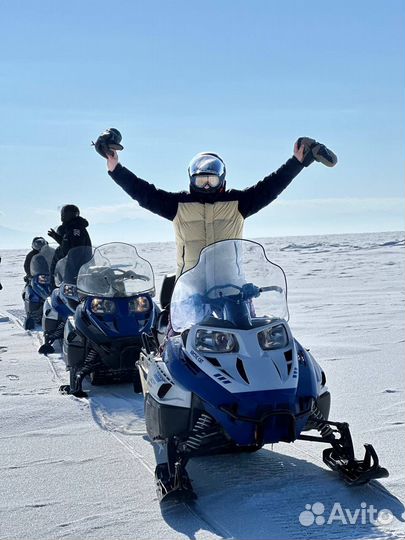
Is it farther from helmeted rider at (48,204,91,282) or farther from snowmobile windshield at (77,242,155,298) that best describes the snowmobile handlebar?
helmeted rider at (48,204,91,282)

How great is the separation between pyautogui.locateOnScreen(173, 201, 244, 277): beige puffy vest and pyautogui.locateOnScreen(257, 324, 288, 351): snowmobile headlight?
3.26ft

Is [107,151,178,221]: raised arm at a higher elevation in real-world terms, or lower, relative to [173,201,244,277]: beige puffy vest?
higher

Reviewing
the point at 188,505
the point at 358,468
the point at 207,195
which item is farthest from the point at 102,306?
the point at 358,468

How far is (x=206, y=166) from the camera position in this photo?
470 cm

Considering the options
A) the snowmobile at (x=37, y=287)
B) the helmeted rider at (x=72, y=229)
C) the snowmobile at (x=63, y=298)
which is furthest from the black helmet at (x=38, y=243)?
the snowmobile at (x=63, y=298)

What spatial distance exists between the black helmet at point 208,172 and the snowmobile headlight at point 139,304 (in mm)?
2197

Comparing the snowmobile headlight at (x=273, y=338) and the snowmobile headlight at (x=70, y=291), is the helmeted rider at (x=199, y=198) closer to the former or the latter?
the snowmobile headlight at (x=273, y=338)

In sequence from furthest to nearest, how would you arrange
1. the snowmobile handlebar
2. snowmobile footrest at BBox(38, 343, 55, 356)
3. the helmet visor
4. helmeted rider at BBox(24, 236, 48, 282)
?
helmeted rider at BBox(24, 236, 48, 282), snowmobile footrest at BBox(38, 343, 55, 356), the helmet visor, the snowmobile handlebar

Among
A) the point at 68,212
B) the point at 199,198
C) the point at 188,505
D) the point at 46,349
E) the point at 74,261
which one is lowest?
the point at 188,505

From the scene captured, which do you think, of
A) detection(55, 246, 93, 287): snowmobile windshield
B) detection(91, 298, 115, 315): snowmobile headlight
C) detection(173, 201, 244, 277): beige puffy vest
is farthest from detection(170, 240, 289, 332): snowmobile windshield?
detection(55, 246, 93, 287): snowmobile windshield

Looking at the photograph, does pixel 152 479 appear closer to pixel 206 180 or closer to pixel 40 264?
pixel 206 180

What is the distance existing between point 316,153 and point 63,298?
4.81 m

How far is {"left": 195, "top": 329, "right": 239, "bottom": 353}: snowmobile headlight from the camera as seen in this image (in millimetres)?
3803

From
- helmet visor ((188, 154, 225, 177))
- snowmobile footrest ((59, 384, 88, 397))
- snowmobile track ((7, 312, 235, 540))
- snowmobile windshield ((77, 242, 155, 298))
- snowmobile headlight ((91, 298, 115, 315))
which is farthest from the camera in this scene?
snowmobile windshield ((77, 242, 155, 298))
